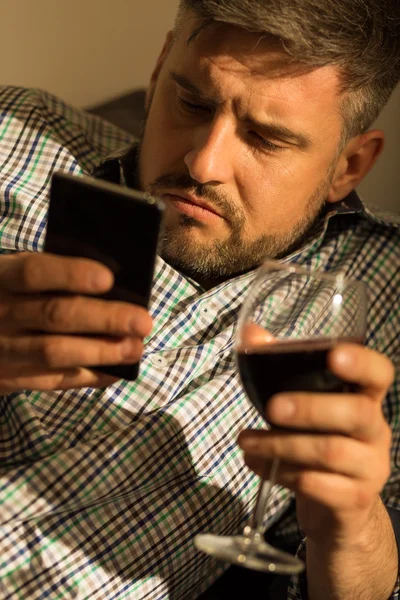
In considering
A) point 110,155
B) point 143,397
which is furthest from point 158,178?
point 143,397

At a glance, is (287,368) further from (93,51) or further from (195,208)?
(93,51)

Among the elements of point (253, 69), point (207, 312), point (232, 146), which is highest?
point (253, 69)

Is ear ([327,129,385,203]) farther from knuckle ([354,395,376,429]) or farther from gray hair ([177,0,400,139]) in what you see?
knuckle ([354,395,376,429])

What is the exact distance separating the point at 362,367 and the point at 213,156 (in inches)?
23.7

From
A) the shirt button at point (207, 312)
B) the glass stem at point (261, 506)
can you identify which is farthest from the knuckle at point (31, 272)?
the shirt button at point (207, 312)

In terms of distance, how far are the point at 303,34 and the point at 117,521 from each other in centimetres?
88

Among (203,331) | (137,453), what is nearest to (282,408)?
(137,453)

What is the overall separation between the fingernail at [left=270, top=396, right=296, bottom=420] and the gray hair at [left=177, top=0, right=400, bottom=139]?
2.36 feet

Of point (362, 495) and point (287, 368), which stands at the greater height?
point (287, 368)

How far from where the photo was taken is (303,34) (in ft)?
4.09

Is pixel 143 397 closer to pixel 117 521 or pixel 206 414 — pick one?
pixel 206 414

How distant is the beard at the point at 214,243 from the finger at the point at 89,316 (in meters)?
0.52

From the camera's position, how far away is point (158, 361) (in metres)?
1.30

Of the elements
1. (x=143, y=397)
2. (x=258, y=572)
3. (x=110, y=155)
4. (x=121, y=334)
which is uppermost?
(x=121, y=334)
